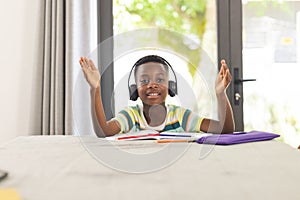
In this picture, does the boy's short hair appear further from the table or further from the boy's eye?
the table

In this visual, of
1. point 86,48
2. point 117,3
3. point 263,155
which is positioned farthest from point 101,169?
point 117,3

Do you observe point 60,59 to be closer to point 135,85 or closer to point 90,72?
point 90,72

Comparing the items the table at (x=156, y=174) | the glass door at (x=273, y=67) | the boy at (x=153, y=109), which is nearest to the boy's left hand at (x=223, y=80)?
the boy at (x=153, y=109)

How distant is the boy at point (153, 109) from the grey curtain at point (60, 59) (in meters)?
1.01

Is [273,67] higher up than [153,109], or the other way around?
[273,67]

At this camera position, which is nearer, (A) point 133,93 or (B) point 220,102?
(A) point 133,93

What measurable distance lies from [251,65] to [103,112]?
5.01 ft

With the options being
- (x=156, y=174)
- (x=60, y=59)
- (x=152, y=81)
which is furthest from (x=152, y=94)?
(x=60, y=59)

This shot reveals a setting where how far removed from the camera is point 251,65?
2.64 meters

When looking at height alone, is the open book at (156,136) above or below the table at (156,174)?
above

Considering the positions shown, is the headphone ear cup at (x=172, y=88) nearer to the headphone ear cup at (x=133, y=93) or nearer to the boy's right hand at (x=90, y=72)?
the headphone ear cup at (x=133, y=93)

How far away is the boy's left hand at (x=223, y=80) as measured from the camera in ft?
4.26

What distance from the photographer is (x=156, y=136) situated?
1.27m

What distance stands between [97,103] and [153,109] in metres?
0.27
